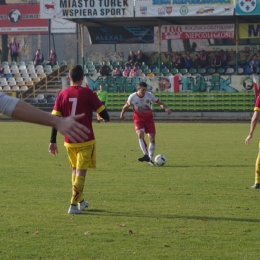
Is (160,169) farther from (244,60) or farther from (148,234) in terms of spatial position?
(244,60)

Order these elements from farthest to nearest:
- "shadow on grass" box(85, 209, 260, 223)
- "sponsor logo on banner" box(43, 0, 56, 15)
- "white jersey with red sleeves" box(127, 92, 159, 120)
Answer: "sponsor logo on banner" box(43, 0, 56, 15), "white jersey with red sleeves" box(127, 92, 159, 120), "shadow on grass" box(85, 209, 260, 223)

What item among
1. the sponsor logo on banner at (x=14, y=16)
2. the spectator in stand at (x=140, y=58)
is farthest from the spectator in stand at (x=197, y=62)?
the sponsor logo on banner at (x=14, y=16)

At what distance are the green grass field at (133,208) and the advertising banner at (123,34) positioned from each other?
2579 cm

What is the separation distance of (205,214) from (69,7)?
32.5m

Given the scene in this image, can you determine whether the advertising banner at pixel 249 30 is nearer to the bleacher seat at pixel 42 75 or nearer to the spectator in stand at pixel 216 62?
the spectator in stand at pixel 216 62

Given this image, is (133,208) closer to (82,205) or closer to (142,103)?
(82,205)

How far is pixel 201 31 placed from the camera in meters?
42.2

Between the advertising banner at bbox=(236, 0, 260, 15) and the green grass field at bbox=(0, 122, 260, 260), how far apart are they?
20.4 m

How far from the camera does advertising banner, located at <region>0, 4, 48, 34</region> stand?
5244 cm

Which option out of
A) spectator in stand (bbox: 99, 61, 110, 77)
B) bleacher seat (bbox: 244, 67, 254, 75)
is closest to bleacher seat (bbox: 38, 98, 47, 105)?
spectator in stand (bbox: 99, 61, 110, 77)

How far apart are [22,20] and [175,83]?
18.0 metres

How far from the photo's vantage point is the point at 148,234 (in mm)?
8148

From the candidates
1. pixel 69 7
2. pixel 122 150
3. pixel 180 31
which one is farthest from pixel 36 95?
pixel 122 150

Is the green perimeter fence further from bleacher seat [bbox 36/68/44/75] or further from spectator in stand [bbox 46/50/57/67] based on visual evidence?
spectator in stand [bbox 46/50/57/67]
